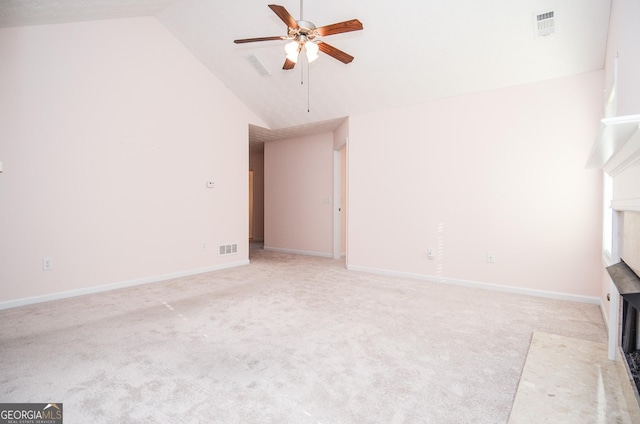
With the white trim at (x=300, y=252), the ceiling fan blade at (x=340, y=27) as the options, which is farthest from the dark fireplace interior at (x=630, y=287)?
the white trim at (x=300, y=252)

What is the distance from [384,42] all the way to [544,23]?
1571 mm

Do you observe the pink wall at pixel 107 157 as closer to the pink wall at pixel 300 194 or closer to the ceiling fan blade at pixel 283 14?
the pink wall at pixel 300 194

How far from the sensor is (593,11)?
275 cm

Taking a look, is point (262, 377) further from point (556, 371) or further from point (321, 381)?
point (556, 371)

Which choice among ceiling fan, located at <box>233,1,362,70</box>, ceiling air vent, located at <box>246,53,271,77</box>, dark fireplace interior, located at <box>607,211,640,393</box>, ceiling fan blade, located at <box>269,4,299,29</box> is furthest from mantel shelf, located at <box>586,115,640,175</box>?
ceiling air vent, located at <box>246,53,271,77</box>

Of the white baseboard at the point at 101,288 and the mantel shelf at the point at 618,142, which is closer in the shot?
the mantel shelf at the point at 618,142

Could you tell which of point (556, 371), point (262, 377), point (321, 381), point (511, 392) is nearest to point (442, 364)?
point (511, 392)

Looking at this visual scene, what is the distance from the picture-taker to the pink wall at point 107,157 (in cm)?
326

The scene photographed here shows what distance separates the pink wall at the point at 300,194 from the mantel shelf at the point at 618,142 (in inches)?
187

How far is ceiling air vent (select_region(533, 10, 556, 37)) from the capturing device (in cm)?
290

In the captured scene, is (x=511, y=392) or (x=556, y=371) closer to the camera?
(x=511, y=392)

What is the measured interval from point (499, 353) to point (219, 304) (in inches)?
102

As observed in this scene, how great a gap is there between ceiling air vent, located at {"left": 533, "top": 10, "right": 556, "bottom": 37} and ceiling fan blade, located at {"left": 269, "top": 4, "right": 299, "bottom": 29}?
2.31 meters

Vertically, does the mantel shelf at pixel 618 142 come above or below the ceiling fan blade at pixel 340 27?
below
